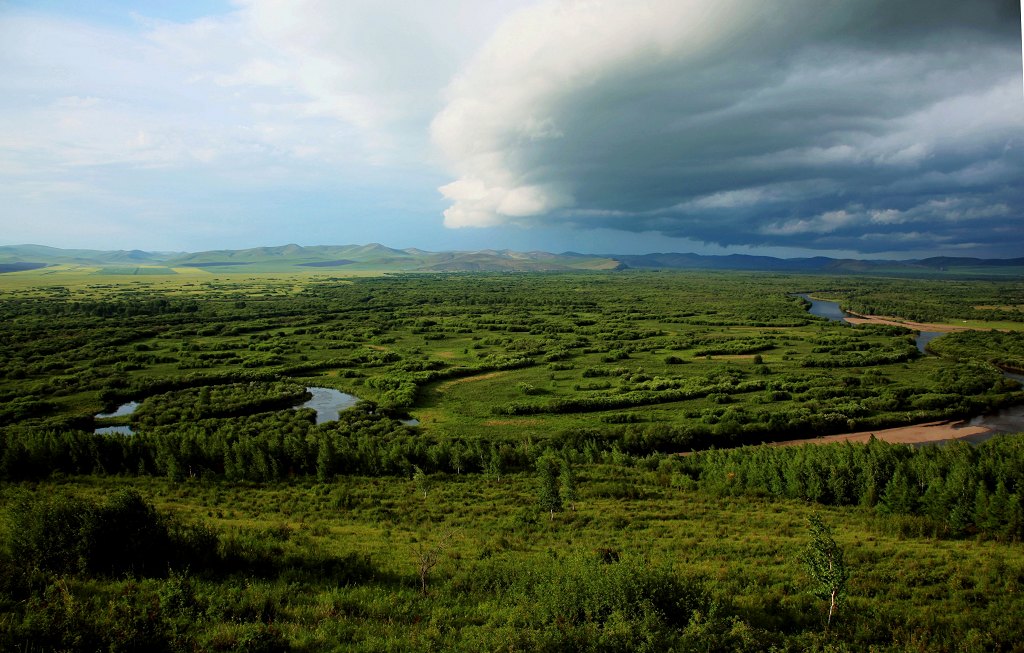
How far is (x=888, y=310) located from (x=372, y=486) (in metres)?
173

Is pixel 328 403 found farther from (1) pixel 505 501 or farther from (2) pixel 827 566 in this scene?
(2) pixel 827 566

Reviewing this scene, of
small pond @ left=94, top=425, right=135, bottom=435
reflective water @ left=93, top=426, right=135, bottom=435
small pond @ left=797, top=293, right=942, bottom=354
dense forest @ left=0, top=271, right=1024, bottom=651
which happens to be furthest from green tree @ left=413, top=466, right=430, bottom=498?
small pond @ left=797, top=293, right=942, bottom=354

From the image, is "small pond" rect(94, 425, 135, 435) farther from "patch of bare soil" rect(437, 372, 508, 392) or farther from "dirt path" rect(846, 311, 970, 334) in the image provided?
"dirt path" rect(846, 311, 970, 334)

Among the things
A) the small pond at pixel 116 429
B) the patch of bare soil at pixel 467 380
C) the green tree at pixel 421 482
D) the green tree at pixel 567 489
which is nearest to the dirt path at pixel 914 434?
the green tree at pixel 567 489

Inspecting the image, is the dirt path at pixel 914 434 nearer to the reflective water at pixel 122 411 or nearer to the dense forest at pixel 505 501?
the dense forest at pixel 505 501

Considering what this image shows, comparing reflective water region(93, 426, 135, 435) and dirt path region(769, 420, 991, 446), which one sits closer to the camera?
dirt path region(769, 420, 991, 446)

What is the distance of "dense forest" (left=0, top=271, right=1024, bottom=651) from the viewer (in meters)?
13.6

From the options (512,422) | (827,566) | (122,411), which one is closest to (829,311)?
(512,422)

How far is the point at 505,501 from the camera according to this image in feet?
109

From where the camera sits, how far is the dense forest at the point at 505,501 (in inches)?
536

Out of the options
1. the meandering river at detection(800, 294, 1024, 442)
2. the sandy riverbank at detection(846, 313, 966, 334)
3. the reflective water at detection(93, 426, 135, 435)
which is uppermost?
the sandy riverbank at detection(846, 313, 966, 334)

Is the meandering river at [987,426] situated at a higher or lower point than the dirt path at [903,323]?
lower

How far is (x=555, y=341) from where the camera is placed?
104 meters

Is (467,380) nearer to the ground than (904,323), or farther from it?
nearer to the ground
